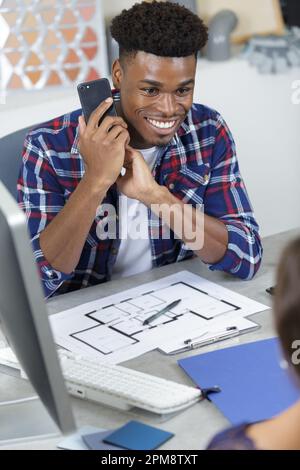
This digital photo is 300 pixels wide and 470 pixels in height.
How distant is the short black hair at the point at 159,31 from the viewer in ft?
6.61

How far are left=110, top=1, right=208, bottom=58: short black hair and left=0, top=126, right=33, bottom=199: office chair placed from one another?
1.07 feet

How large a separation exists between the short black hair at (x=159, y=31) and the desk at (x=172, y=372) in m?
0.49

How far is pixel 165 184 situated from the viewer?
2240mm

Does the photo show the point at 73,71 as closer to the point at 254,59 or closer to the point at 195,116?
the point at 254,59

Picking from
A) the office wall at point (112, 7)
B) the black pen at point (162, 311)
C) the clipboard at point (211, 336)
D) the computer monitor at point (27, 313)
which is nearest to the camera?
the computer monitor at point (27, 313)

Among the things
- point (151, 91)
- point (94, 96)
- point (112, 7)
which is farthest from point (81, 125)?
point (112, 7)

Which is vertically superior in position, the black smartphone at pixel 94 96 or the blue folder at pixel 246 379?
the black smartphone at pixel 94 96

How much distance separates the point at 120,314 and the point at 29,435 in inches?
17.5

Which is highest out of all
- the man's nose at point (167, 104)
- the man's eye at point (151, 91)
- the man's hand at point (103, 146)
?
the man's eye at point (151, 91)

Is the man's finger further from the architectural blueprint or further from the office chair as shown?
the architectural blueprint

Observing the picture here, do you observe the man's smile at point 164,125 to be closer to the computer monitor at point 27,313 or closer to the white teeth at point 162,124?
the white teeth at point 162,124

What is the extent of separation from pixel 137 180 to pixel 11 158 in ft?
1.09

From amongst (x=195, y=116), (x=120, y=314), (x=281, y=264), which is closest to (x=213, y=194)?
(x=195, y=116)

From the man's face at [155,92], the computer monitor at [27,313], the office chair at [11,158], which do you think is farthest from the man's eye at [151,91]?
the computer monitor at [27,313]
